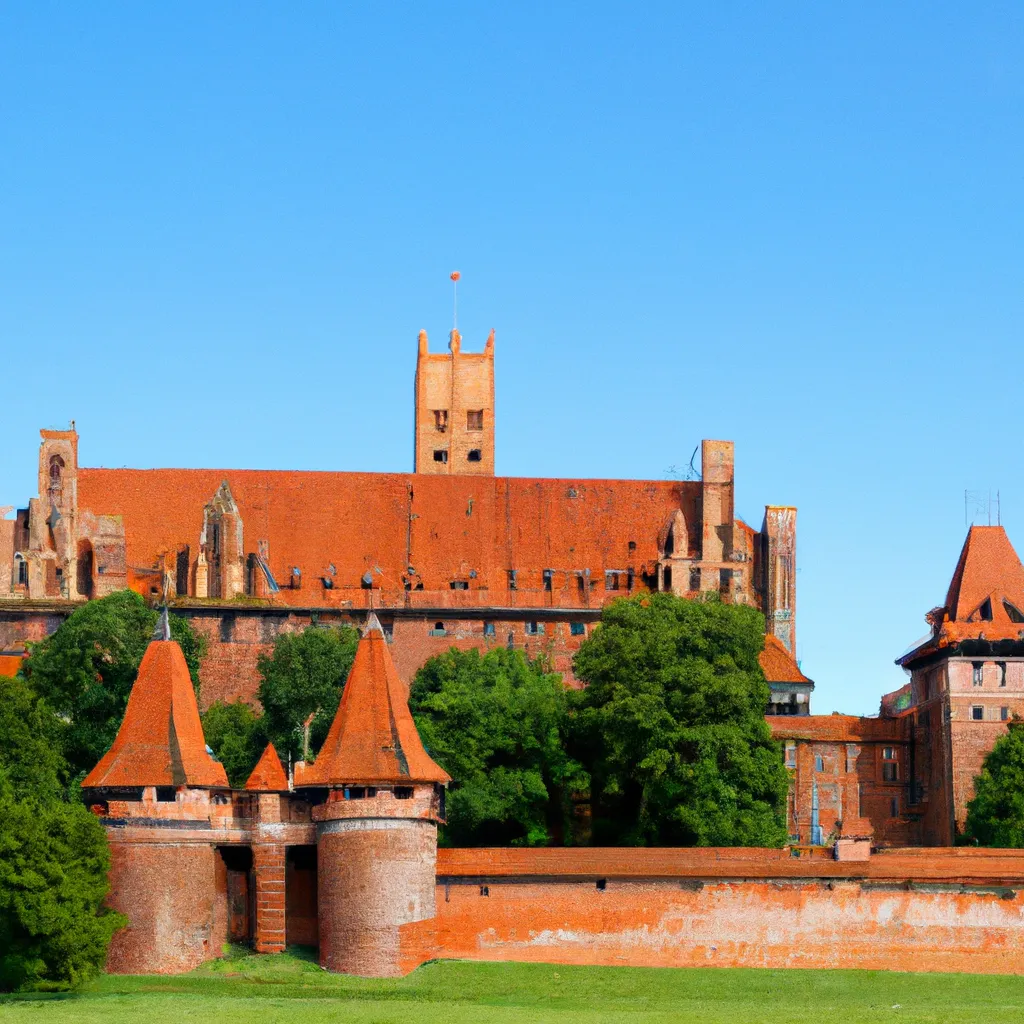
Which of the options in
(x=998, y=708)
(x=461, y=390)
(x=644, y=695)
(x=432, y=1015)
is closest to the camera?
(x=432, y=1015)

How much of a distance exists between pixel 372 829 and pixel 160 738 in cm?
727

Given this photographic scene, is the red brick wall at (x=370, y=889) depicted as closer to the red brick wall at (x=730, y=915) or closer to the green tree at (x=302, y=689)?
the red brick wall at (x=730, y=915)

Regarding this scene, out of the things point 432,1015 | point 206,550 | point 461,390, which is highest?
point 461,390

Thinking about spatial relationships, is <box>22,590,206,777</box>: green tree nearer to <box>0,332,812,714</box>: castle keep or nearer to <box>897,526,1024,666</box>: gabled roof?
<box>0,332,812,714</box>: castle keep

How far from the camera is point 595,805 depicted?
91.2m

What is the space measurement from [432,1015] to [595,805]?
21.9 metres

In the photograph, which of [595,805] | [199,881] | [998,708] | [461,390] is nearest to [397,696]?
[199,881]

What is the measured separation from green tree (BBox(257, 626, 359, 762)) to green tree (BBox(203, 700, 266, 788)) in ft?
1.79

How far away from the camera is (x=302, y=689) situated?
93.6 meters

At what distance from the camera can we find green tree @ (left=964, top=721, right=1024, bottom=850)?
8881 cm

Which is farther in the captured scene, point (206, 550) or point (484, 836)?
point (206, 550)

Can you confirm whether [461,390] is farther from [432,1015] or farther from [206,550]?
[432,1015]

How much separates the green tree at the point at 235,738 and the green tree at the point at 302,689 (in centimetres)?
54

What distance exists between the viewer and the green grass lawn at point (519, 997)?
229 ft
